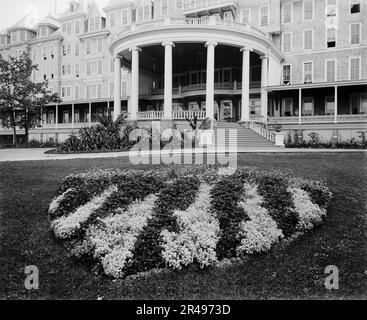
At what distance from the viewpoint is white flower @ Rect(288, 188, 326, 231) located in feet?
21.9

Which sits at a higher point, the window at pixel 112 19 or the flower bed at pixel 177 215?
the window at pixel 112 19

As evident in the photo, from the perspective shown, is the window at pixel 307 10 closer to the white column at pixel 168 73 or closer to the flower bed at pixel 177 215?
the white column at pixel 168 73

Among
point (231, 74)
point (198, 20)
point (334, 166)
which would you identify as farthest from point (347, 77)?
point (334, 166)

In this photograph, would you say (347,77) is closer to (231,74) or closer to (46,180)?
(231,74)

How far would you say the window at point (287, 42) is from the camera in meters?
33.0

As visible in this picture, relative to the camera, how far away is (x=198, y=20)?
25469mm

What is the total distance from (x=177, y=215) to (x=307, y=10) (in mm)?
31814

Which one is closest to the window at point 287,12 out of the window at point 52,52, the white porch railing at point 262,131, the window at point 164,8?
the window at point 164,8

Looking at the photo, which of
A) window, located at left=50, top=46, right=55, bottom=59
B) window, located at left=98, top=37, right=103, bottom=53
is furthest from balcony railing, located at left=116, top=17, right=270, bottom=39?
window, located at left=50, top=46, right=55, bottom=59

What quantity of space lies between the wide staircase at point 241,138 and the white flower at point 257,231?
46.0 feet

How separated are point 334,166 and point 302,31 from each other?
997 inches

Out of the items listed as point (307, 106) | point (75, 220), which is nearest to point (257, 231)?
point (75, 220)

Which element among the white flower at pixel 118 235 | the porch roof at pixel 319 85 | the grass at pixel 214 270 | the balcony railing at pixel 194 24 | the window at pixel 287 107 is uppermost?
the balcony railing at pixel 194 24

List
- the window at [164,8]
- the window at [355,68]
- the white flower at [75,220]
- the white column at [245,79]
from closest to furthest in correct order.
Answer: the white flower at [75,220] → the white column at [245,79] → the window at [355,68] → the window at [164,8]
